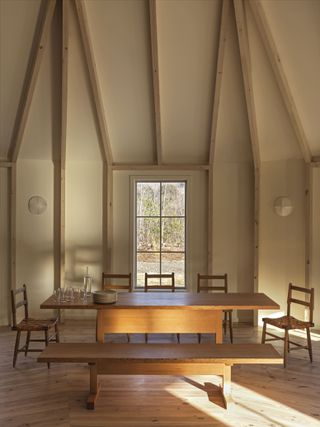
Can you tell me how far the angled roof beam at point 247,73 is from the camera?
4.77 metres

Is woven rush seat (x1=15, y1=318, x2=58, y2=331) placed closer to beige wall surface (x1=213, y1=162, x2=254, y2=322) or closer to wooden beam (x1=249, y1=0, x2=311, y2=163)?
beige wall surface (x1=213, y1=162, x2=254, y2=322)

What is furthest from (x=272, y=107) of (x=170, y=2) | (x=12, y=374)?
(x=12, y=374)

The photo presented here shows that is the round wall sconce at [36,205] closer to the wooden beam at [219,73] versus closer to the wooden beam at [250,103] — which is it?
the wooden beam at [219,73]

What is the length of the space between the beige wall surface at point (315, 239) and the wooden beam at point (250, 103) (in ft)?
2.60

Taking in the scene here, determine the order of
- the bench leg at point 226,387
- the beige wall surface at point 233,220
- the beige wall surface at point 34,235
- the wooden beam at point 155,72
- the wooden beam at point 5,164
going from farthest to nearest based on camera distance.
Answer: the beige wall surface at point 233,220
the beige wall surface at point 34,235
the wooden beam at point 5,164
the wooden beam at point 155,72
the bench leg at point 226,387

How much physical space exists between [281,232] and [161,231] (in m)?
1.87

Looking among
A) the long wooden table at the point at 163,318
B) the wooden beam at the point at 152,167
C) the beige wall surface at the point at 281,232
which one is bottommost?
the long wooden table at the point at 163,318

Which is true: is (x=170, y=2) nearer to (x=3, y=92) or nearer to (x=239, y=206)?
(x=3, y=92)

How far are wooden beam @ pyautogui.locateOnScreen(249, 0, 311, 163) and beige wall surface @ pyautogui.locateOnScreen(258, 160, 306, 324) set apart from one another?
0.39 meters

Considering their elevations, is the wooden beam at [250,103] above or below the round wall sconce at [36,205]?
above

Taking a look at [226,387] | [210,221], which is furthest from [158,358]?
[210,221]

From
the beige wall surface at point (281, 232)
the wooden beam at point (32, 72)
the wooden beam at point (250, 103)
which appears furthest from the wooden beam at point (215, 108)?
the wooden beam at point (32, 72)

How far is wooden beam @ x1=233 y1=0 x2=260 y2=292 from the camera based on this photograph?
481 cm

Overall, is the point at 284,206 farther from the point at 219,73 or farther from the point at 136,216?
the point at 136,216
